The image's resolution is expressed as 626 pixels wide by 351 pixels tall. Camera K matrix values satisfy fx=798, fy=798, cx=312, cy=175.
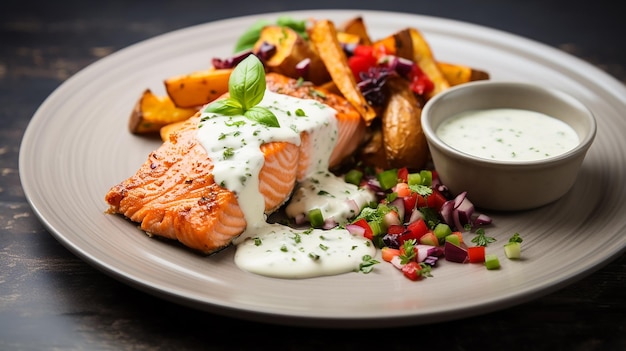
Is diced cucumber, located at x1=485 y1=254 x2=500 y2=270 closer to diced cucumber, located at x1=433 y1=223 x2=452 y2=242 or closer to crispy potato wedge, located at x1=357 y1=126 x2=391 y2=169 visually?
diced cucumber, located at x1=433 y1=223 x2=452 y2=242

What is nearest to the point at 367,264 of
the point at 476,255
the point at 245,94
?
the point at 476,255

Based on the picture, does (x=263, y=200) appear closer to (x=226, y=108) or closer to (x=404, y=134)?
(x=226, y=108)

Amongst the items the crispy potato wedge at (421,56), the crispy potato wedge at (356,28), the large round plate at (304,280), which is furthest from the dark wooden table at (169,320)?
the crispy potato wedge at (356,28)

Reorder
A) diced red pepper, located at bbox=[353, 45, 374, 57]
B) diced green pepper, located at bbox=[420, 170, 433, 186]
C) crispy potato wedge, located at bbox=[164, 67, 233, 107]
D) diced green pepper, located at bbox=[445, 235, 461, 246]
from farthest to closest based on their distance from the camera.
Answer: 1. diced red pepper, located at bbox=[353, 45, 374, 57]
2. crispy potato wedge, located at bbox=[164, 67, 233, 107]
3. diced green pepper, located at bbox=[420, 170, 433, 186]
4. diced green pepper, located at bbox=[445, 235, 461, 246]

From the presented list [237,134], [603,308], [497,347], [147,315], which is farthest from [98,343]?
[603,308]

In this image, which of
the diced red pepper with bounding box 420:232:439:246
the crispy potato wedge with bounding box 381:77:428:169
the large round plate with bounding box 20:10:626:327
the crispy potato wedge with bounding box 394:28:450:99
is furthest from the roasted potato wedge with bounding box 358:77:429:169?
the diced red pepper with bounding box 420:232:439:246

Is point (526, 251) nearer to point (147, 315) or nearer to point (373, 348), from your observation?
point (373, 348)
